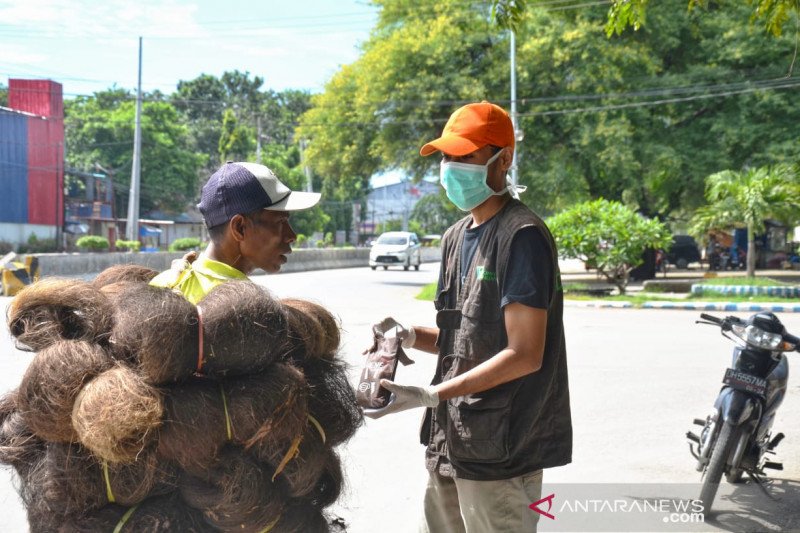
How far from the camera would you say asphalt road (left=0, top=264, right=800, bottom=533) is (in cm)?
486

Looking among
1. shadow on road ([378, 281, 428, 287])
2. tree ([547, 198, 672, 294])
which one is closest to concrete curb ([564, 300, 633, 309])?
tree ([547, 198, 672, 294])

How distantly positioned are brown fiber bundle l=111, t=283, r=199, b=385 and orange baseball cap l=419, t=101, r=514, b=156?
1013 millimetres

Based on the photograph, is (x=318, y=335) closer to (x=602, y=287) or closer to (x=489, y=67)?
(x=602, y=287)

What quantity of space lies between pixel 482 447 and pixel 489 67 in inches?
1030

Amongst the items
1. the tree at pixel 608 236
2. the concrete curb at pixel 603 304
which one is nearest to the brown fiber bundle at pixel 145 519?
the concrete curb at pixel 603 304

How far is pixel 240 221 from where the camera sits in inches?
92.8

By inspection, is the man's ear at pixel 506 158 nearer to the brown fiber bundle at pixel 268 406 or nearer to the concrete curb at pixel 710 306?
the brown fiber bundle at pixel 268 406

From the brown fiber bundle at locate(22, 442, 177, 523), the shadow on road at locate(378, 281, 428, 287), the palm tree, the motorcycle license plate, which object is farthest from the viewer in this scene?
the shadow on road at locate(378, 281, 428, 287)

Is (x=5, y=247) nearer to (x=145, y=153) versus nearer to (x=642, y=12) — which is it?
(x=145, y=153)

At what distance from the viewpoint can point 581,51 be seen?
25.6 m

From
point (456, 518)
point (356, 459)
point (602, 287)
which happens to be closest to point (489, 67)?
point (602, 287)

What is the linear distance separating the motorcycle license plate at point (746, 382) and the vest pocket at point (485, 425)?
9.33ft

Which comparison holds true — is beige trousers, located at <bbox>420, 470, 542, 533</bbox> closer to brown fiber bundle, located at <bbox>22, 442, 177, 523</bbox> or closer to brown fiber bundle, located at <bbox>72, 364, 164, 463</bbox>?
brown fiber bundle, located at <bbox>22, 442, 177, 523</bbox>

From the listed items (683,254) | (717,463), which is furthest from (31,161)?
(717,463)
